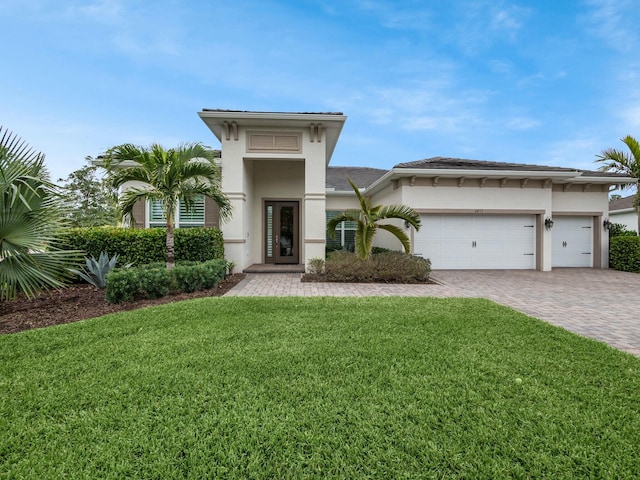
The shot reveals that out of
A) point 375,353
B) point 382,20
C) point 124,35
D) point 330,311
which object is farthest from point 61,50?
point 375,353

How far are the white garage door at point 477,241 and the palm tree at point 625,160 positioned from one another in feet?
14.1

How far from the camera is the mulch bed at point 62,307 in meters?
4.87

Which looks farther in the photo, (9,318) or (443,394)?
(9,318)

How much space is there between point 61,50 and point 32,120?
3808 millimetres

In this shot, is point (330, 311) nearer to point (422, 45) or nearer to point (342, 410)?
point (342, 410)

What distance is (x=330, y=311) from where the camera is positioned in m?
5.12

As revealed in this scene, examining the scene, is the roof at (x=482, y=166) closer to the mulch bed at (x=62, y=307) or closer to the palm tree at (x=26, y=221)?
the mulch bed at (x=62, y=307)

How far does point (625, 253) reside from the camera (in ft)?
37.6

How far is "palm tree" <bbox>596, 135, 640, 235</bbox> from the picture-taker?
37.7 ft

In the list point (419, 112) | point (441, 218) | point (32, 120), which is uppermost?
point (419, 112)

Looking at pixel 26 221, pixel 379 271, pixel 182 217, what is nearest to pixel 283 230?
pixel 182 217

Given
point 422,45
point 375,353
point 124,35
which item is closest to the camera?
point 375,353

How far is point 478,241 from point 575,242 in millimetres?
4987

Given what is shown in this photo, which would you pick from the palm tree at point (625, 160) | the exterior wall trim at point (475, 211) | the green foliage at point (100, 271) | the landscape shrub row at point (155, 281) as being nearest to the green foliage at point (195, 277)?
the landscape shrub row at point (155, 281)
